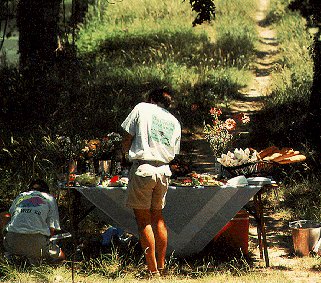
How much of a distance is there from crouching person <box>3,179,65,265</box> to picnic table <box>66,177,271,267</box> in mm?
283

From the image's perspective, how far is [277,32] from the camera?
24.1 m

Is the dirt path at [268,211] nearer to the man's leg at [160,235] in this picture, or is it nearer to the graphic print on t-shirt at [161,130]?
the man's leg at [160,235]

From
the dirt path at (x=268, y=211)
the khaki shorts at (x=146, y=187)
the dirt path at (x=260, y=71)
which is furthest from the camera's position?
the dirt path at (x=260, y=71)

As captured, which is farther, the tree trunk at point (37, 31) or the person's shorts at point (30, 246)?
the tree trunk at point (37, 31)

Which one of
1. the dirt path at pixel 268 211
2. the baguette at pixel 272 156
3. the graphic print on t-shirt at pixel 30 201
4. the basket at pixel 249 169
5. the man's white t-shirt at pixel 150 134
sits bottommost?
the dirt path at pixel 268 211

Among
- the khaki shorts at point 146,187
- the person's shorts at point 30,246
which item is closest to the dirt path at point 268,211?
the khaki shorts at point 146,187

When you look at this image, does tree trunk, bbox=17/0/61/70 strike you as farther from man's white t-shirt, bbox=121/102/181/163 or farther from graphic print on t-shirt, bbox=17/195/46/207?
man's white t-shirt, bbox=121/102/181/163

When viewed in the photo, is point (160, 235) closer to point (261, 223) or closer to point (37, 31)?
point (261, 223)

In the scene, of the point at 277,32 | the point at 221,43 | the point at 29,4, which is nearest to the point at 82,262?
the point at 29,4

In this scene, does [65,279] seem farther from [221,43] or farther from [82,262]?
[221,43]

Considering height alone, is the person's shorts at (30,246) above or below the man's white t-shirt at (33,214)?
below

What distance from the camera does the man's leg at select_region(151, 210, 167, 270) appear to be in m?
7.75

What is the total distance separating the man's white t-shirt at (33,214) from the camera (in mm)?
7918

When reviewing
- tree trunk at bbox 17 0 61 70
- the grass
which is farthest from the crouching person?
tree trunk at bbox 17 0 61 70
